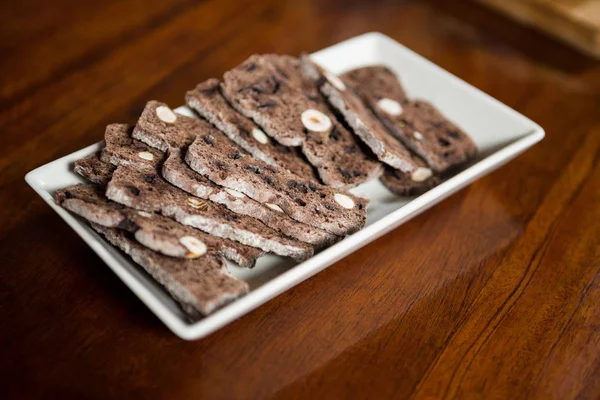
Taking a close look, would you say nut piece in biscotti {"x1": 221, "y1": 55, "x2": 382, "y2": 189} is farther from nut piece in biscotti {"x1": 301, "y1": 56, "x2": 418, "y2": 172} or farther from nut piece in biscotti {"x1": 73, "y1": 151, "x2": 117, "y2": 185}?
nut piece in biscotti {"x1": 73, "y1": 151, "x2": 117, "y2": 185}

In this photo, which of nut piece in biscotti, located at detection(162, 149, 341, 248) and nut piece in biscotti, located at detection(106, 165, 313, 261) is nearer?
nut piece in biscotti, located at detection(106, 165, 313, 261)

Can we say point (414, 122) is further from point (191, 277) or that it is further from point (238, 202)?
point (191, 277)

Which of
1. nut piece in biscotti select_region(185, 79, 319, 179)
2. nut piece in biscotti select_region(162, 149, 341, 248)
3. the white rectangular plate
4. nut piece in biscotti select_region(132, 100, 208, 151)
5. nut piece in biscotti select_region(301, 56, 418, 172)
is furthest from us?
nut piece in biscotti select_region(301, 56, 418, 172)

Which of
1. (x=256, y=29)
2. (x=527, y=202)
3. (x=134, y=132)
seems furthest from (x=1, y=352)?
(x=256, y=29)

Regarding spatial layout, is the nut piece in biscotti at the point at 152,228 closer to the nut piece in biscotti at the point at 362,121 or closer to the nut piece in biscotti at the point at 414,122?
the nut piece in biscotti at the point at 362,121

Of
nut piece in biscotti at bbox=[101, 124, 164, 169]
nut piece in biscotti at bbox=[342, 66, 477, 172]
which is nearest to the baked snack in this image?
nut piece in biscotti at bbox=[101, 124, 164, 169]

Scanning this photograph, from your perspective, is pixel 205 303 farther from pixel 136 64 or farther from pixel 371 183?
pixel 136 64

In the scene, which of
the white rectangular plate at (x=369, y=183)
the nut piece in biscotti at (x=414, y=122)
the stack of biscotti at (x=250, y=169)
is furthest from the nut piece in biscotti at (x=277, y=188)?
the nut piece in biscotti at (x=414, y=122)
